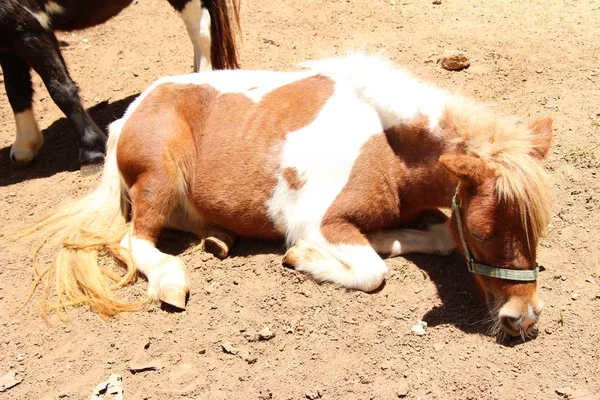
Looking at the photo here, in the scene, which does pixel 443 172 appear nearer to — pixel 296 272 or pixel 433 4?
pixel 296 272

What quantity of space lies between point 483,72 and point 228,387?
3.70 metres

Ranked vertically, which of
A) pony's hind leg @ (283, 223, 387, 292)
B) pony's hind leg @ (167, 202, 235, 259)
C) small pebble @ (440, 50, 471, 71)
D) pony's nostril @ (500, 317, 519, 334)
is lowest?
pony's hind leg @ (167, 202, 235, 259)

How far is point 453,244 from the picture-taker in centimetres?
397

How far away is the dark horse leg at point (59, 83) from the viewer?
5469 mm

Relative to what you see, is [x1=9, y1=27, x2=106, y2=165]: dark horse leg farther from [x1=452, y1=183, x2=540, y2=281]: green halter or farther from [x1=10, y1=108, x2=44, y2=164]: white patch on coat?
[x1=452, y1=183, x2=540, y2=281]: green halter

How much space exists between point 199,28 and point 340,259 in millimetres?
3216

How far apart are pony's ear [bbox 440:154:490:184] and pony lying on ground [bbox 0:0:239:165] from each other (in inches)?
134

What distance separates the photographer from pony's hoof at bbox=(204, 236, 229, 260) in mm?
4270

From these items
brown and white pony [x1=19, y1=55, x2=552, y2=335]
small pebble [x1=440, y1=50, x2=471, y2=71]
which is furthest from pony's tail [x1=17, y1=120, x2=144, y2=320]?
small pebble [x1=440, y1=50, x2=471, y2=71]

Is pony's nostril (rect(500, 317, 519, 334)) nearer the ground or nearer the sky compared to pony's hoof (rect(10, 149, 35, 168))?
nearer the sky

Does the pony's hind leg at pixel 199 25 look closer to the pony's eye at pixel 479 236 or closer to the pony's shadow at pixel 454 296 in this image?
the pony's shadow at pixel 454 296

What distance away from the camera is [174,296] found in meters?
3.86

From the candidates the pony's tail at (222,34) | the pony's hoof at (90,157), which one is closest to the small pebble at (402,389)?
the pony's hoof at (90,157)

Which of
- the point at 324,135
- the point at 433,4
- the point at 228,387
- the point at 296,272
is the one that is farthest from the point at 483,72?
the point at 228,387
